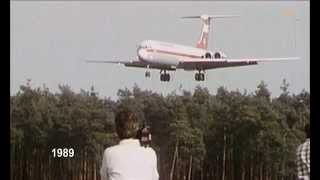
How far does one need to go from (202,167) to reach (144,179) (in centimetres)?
301

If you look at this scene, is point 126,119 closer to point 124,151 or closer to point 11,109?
point 124,151

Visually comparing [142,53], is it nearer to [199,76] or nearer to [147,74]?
[147,74]

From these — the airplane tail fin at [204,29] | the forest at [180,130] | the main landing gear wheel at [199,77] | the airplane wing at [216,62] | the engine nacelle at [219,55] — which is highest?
the airplane tail fin at [204,29]

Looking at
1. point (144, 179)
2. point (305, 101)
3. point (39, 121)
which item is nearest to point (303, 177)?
point (144, 179)

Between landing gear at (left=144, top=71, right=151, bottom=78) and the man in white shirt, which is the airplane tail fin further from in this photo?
the man in white shirt

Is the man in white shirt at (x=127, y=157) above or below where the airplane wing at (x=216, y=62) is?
below

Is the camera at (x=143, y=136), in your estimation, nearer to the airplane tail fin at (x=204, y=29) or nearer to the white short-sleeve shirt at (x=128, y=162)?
the white short-sleeve shirt at (x=128, y=162)

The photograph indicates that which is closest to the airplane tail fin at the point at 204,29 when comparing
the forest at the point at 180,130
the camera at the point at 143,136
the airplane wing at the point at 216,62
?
the airplane wing at the point at 216,62

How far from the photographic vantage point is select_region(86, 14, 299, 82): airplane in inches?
184

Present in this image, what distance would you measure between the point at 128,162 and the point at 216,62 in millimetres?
3018

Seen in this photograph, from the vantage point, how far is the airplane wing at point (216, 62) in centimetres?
479

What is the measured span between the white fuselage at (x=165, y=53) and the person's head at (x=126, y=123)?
9.05 feet

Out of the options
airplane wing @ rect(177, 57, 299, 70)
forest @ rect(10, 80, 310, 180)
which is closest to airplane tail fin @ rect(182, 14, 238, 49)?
airplane wing @ rect(177, 57, 299, 70)

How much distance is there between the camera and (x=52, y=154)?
4.52 metres
